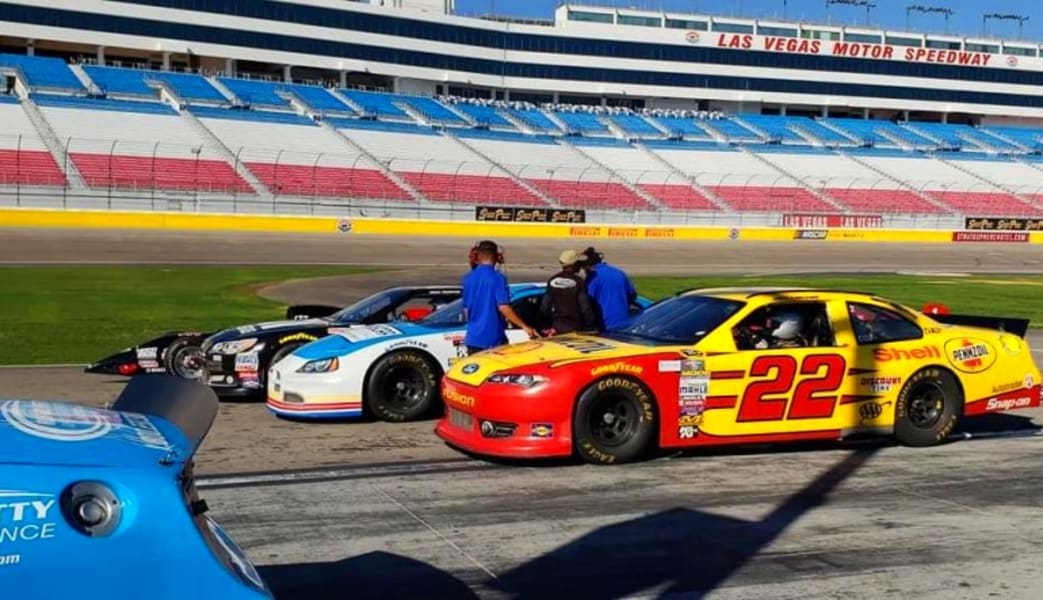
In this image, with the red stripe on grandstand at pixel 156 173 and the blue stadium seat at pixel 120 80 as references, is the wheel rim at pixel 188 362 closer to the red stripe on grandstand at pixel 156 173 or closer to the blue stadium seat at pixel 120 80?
the red stripe on grandstand at pixel 156 173

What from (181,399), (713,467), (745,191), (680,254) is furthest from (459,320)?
(745,191)

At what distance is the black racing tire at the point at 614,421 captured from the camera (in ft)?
26.5

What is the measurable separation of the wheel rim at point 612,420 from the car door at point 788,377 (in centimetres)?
64

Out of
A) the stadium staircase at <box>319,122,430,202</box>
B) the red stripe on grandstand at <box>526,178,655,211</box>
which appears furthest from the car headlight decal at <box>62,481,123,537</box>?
the red stripe on grandstand at <box>526,178,655,211</box>

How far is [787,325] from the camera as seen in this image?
8961 mm

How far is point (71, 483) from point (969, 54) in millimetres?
99004

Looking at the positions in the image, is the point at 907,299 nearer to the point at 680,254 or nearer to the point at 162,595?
the point at 680,254

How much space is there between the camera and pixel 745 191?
64.8 meters

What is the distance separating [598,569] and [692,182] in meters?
61.0

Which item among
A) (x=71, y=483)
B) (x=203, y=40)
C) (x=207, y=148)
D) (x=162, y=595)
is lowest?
(x=162, y=595)

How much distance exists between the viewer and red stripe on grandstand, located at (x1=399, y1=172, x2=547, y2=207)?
180 feet

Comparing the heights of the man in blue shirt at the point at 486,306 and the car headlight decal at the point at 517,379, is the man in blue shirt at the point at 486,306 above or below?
above

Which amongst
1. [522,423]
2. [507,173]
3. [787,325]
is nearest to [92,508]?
[522,423]

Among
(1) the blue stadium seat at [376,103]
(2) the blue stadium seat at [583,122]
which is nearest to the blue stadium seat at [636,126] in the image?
(2) the blue stadium seat at [583,122]
